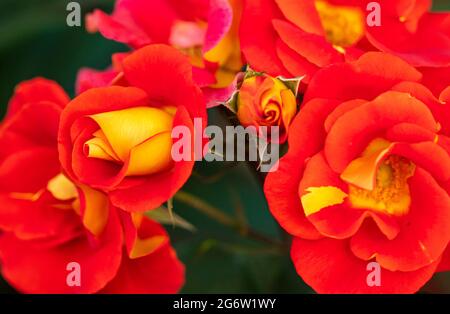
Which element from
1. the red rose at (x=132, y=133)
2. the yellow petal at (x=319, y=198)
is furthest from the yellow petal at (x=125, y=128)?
the yellow petal at (x=319, y=198)

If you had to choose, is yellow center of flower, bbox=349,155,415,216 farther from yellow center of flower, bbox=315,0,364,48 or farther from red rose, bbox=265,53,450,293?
yellow center of flower, bbox=315,0,364,48

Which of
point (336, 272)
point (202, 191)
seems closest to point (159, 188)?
point (336, 272)

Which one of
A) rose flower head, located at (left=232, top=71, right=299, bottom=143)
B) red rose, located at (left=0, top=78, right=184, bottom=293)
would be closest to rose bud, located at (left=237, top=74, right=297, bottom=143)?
rose flower head, located at (left=232, top=71, right=299, bottom=143)

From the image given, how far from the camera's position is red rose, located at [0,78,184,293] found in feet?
Answer: 1.62

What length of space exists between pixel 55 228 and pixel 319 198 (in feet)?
0.69

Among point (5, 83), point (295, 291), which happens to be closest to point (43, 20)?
point (5, 83)

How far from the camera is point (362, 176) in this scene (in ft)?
1.43

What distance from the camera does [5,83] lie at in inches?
34.6

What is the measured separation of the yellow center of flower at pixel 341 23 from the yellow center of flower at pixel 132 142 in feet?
0.55

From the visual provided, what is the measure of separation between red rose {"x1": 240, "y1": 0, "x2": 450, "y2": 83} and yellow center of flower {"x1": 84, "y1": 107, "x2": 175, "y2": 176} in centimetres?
8

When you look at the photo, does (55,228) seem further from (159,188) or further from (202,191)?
(202,191)

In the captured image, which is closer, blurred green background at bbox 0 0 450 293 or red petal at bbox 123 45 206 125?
red petal at bbox 123 45 206 125
